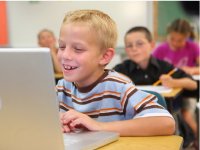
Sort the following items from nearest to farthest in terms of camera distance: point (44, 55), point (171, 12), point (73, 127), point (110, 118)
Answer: point (44, 55) < point (73, 127) < point (110, 118) < point (171, 12)

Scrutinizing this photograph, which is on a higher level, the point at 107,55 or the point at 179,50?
the point at 107,55

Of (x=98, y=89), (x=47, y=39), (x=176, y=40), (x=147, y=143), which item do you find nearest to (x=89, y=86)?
(x=98, y=89)

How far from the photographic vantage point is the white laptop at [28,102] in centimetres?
67

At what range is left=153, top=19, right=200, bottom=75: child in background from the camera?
3.62 m

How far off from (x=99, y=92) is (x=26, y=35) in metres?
3.91

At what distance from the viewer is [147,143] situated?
887mm

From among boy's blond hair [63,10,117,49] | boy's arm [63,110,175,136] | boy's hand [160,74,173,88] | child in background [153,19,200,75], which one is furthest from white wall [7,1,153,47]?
boy's arm [63,110,175,136]

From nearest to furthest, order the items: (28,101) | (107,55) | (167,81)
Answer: (28,101) < (107,55) < (167,81)

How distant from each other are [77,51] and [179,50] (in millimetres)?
2805

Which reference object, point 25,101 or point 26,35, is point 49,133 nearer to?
point 25,101

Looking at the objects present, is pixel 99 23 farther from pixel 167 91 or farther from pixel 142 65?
A: pixel 142 65

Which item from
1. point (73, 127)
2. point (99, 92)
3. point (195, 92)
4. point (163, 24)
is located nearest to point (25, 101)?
point (73, 127)

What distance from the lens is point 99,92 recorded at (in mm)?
1162

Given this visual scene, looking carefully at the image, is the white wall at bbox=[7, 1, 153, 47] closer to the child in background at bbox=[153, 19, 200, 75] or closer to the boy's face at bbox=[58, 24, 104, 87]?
the child in background at bbox=[153, 19, 200, 75]
